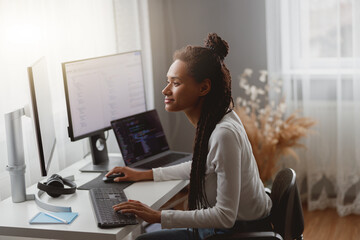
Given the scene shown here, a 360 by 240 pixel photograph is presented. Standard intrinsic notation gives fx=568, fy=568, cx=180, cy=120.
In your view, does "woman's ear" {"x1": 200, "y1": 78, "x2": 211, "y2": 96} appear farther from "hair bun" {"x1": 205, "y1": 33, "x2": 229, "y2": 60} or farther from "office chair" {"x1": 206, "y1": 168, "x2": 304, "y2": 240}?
"office chair" {"x1": 206, "y1": 168, "x2": 304, "y2": 240}

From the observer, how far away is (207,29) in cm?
390

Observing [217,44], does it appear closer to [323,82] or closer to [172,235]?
[172,235]

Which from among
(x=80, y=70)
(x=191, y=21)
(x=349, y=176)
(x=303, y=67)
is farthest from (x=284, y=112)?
(x=80, y=70)

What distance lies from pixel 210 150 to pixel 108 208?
16.4 inches

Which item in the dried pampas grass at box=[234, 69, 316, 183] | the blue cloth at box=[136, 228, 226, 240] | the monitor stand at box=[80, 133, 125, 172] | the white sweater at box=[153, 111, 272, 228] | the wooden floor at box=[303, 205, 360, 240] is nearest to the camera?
the white sweater at box=[153, 111, 272, 228]

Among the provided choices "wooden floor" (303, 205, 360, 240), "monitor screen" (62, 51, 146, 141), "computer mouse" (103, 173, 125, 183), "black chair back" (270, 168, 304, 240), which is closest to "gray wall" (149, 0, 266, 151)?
"wooden floor" (303, 205, 360, 240)

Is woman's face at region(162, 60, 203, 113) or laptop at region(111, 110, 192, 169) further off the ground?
woman's face at region(162, 60, 203, 113)

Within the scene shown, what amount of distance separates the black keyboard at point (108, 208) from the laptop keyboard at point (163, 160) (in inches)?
13.6

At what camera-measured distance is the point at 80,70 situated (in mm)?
2490

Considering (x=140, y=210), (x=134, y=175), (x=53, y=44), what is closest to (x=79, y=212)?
(x=140, y=210)

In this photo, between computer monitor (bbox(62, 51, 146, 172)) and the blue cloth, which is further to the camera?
computer monitor (bbox(62, 51, 146, 172))

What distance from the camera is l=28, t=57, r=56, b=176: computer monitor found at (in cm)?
196

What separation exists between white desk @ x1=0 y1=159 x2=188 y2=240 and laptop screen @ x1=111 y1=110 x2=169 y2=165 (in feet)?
0.66

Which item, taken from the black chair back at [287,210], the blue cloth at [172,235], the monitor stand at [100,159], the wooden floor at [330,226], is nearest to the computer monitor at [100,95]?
the monitor stand at [100,159]
